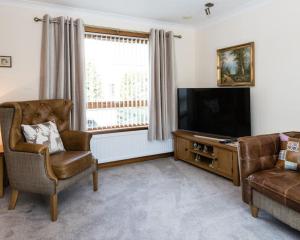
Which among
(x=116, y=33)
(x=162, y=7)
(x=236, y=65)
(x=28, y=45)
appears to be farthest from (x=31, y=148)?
(x=236, y=65)

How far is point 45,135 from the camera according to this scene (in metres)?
2.72

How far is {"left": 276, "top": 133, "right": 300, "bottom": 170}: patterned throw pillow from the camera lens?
221cm

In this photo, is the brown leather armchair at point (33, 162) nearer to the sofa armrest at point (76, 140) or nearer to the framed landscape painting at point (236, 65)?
the sofa armrest at point (76, 140)

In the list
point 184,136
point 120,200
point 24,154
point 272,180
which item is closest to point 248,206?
point 272,180

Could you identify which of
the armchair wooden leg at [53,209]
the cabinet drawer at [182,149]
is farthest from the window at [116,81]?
the armchair wooden leg at [53,209]

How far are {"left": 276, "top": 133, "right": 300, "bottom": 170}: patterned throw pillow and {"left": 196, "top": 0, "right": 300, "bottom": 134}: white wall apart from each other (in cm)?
74

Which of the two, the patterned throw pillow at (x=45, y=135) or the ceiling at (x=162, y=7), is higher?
the ceiling at (x=162, y=7)

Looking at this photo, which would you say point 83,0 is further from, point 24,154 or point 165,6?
point 24,154

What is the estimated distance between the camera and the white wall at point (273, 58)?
292 centimetres

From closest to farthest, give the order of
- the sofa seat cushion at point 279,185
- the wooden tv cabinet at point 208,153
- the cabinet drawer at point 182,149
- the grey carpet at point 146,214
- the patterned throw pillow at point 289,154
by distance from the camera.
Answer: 1. the sofa seat cushion at point 279,185
2. the grey carpet at point 146,214
3. the patterned throw pillow at point 289,154
4. the wooden tv cabinet at point 208,153
5. the cabinet drawer at point 182,149

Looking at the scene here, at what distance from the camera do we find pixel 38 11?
3.31 meters

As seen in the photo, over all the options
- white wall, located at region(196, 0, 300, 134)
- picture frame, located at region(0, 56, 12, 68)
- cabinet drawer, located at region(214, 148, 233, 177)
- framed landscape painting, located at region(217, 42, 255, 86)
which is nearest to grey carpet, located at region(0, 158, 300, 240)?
cabinet drawer, located at region(214, 148, 233, 177)

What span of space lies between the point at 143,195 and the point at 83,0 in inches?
102

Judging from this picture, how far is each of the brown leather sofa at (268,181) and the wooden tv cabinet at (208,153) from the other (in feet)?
2.44
